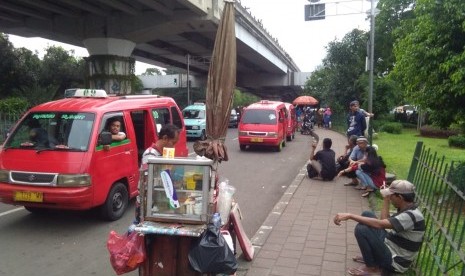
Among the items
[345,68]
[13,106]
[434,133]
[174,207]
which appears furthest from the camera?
[345,68]

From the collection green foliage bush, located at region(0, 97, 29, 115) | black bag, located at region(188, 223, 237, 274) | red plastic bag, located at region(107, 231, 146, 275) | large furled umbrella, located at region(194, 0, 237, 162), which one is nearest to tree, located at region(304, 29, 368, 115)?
green foliage bush, located at region(0, 97, 29, 115)

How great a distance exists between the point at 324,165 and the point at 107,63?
49.6ft

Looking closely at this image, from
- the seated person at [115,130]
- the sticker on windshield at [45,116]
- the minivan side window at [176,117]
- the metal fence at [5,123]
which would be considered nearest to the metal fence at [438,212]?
the seated person at [115,130]

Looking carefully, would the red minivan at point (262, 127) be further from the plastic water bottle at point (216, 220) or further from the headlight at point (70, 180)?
the plastic water bottle at point (216, 220)

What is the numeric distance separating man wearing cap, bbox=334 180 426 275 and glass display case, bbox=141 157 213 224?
145 centimetres

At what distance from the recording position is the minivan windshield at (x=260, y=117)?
1680cm

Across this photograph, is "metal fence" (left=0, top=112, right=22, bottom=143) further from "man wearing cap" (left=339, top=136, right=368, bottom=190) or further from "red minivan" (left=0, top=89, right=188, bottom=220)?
"man wearing cap" (left=339, top=136, right=368, bottom=190)

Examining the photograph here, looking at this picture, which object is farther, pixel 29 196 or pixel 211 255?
pixel 29 196

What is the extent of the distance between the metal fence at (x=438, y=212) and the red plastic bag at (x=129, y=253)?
272 cm

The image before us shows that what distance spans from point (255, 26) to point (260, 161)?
16.8 metres

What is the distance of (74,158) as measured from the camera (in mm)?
6211

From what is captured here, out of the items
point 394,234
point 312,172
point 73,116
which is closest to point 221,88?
point 394,234

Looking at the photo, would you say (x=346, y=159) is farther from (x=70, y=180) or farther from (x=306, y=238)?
(x=70, y=180)

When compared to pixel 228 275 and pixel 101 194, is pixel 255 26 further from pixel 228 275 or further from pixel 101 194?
pixel 228 275
